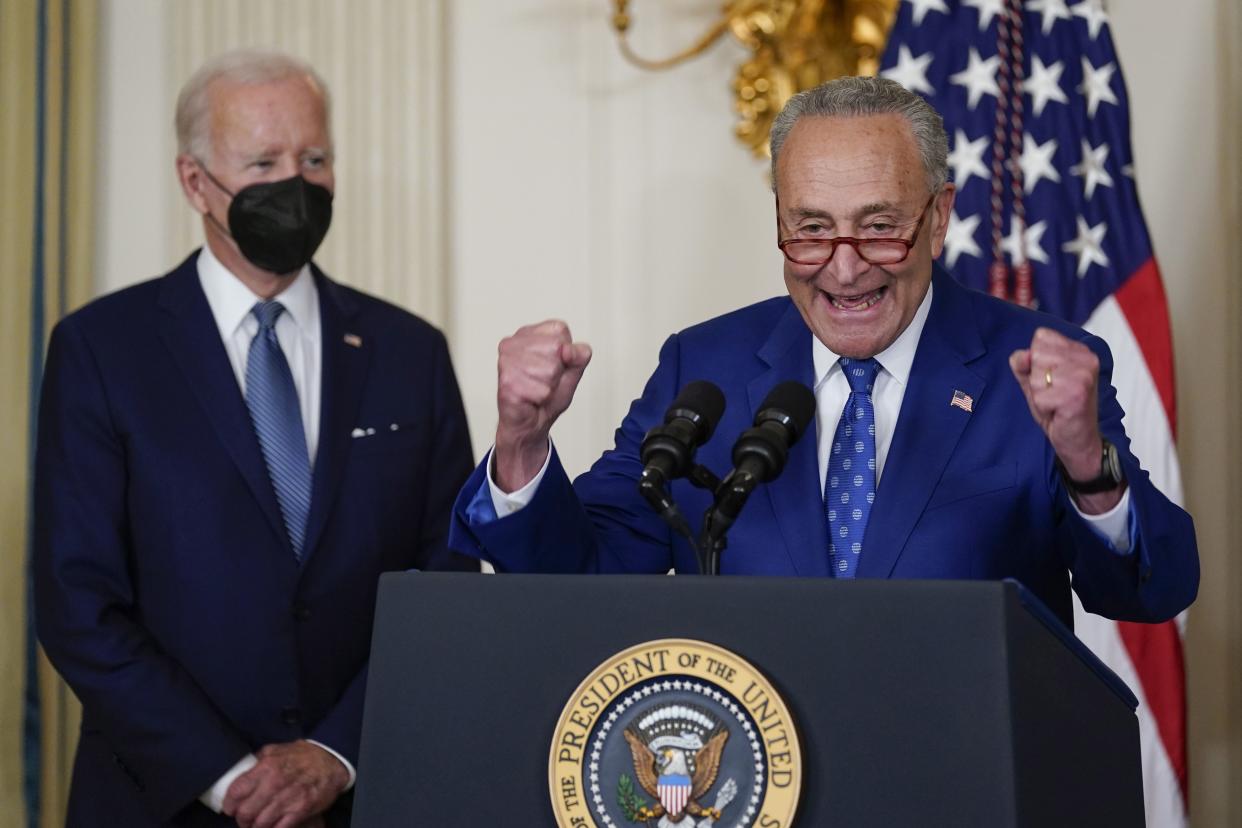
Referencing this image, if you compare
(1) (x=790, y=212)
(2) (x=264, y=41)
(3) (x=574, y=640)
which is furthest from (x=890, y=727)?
(2) (x=264, y=41)

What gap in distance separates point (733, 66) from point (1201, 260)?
138 cm

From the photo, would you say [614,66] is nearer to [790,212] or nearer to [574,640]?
[790,212]

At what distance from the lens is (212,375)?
3160 millimetres

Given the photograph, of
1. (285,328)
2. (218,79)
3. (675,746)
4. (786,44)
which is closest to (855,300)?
(675,746)

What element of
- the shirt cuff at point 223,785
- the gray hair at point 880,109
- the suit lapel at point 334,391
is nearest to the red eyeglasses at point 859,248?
the gray hair at point 880,109

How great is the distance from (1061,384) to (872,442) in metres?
0.52

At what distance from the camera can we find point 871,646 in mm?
1561

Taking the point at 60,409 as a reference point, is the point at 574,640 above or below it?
below

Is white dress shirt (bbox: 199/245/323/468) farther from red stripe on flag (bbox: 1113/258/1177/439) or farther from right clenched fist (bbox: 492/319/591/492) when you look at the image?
red stripe on flag (bbox: 1113/258/1177/439)

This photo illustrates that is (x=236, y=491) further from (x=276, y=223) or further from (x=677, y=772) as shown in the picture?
(x=677, y=772)

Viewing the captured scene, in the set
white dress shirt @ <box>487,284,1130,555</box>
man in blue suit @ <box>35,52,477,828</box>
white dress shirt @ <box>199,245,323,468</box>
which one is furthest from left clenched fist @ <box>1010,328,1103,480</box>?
white dress shirt @ <box>199,245,323,468</box>

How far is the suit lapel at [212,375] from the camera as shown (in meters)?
3.10

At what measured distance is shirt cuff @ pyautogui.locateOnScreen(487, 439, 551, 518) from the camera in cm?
213

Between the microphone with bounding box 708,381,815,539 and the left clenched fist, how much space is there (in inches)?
9.9
